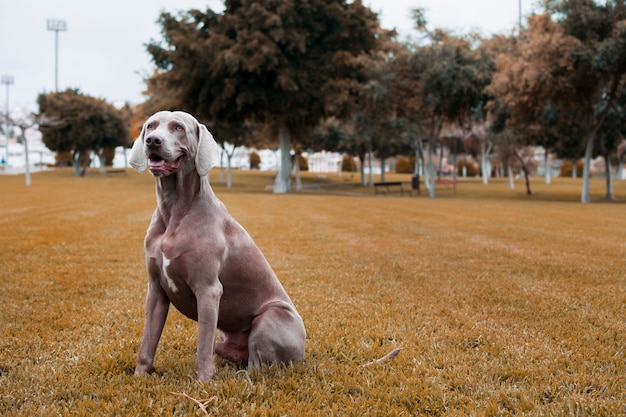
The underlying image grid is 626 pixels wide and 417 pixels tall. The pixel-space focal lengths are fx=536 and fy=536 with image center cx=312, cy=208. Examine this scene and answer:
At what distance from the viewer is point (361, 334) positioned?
4.51 m

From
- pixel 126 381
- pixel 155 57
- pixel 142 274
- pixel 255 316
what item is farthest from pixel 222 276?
pixel 155 57

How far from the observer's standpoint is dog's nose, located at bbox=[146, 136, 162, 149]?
291cm

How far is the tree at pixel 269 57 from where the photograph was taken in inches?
1024

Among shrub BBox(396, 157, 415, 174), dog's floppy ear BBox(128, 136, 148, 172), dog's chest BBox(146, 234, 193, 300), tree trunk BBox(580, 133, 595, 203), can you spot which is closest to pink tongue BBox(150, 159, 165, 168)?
dog's floppy ear BBox(128, 136, 148, 172)

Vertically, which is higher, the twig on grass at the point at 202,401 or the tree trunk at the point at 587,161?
the tree trunk at the point at 587,161

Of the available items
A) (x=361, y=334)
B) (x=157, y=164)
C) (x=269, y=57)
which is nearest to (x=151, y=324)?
(x=157, y=164)

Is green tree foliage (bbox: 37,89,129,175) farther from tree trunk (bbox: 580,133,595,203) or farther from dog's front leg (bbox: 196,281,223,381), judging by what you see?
dog's front leg (bbox: 196,281,223,381)

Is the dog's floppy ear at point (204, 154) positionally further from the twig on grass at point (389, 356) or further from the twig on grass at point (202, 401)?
the twig on grass at point (389, 356)

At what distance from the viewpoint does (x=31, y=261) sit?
793 cm

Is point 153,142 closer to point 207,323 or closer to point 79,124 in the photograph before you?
point 207,323

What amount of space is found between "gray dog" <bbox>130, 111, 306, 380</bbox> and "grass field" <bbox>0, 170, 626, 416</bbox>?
0.20 metres

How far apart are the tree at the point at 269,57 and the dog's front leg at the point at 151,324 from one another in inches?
907

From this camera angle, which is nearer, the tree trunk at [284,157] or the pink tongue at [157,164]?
the pink tongue at [157,164]

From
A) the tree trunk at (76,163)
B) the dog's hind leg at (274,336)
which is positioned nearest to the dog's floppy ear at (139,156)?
the dog's hind leg at (274,336)
